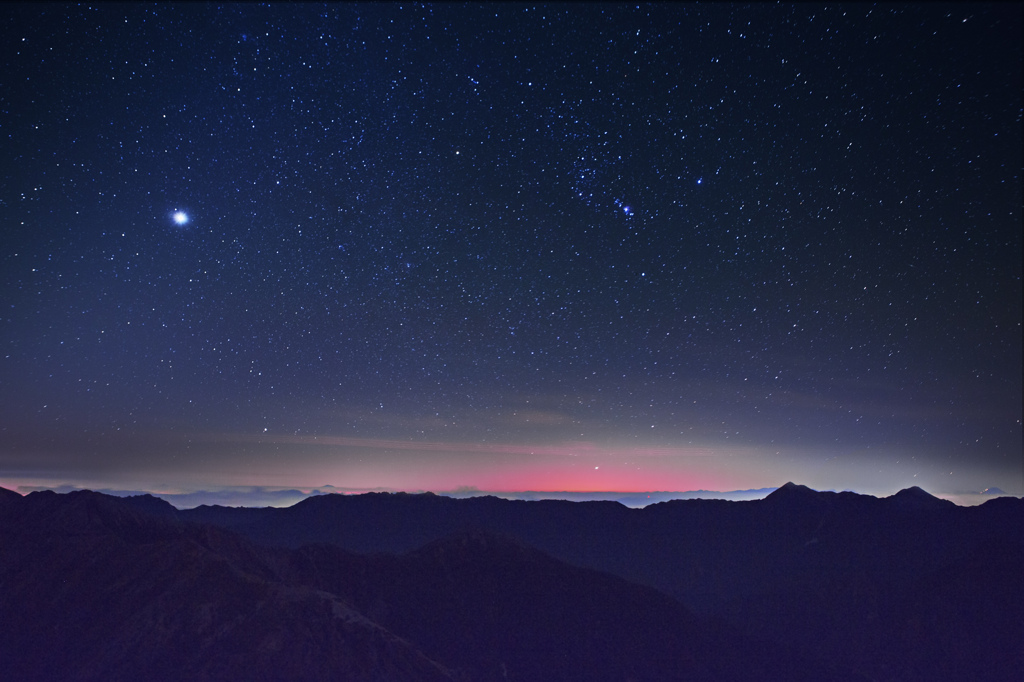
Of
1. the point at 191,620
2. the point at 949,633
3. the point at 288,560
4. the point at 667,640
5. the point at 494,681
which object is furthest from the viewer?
the point at 949,633

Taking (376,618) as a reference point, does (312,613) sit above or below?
above

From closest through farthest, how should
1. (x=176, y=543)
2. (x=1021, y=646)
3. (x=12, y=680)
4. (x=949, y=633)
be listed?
1. (x=12, y=680)
2. (x=176, y=543)
3. (x=1021, y=646)
4. (x=949, y=633)

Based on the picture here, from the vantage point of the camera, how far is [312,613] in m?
119

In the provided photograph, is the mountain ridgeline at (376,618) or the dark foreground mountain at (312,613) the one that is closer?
the dark foreground mountain at (312,613)

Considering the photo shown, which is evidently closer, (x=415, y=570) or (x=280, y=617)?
(x=280, y=617)

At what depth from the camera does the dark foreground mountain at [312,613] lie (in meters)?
110

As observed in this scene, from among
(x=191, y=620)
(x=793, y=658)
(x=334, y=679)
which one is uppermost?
(x=191, y=620)

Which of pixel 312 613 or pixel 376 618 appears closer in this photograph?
pixel 312 613

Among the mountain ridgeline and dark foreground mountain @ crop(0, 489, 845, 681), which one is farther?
the mountain ridgeline

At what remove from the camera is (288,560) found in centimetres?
15212

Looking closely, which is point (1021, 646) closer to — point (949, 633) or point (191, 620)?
point (949, 633)

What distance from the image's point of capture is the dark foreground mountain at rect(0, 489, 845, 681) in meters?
110

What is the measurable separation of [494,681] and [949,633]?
136093mm

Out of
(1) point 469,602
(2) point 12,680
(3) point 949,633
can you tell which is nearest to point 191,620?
(2) point 12,680
